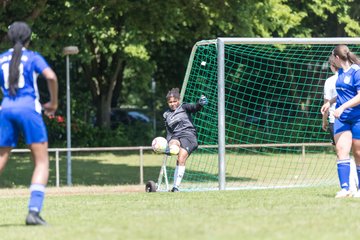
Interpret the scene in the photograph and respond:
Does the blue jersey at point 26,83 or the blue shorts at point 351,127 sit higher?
the blue jersey at point 26,83

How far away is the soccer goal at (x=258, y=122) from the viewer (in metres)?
16.5

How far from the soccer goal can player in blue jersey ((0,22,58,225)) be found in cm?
693

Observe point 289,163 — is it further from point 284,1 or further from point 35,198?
point 35,198

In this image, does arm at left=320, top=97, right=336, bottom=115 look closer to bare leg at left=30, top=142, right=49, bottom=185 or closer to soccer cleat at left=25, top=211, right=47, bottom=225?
bare leg at left=30, top=142, right=49, bottom=185

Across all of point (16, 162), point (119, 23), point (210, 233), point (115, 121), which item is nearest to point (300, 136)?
point (119, 23)

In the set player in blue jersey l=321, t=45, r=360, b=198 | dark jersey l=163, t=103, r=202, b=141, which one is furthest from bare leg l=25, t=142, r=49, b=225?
dark jersey l=163, t=103, r=202, b=141

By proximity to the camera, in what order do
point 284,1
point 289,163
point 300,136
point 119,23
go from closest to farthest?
1. point 300,136
2. point 289,163
3. point 119,23
4. point 284,1

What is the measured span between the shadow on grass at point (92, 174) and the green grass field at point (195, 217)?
7.67 m

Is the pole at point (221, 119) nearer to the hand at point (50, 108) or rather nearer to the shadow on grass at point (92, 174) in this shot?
the shadow on grass at point (92, 174)

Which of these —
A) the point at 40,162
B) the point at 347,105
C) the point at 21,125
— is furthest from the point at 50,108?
the point at 347,105

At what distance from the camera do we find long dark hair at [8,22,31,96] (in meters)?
7.85

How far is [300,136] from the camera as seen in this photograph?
2161 centimetres

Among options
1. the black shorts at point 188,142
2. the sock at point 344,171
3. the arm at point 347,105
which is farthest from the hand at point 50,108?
the black shorts at point 188,142

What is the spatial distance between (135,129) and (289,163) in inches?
512
